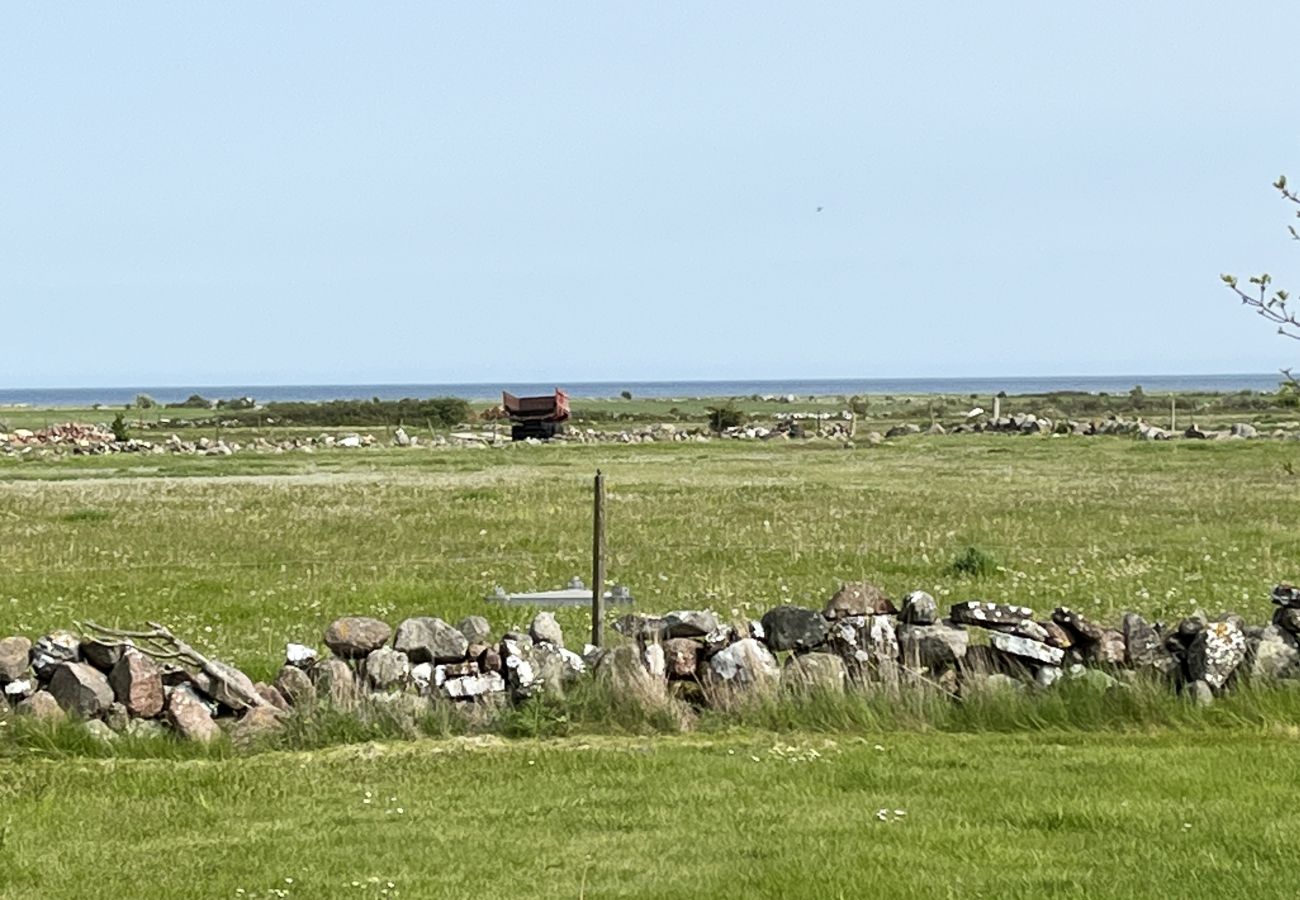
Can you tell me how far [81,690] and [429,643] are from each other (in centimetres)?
226

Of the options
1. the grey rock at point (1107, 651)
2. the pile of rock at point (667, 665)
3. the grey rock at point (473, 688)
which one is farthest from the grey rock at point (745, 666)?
the grey rock at point (1107, 651)

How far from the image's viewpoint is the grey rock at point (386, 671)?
10672 mm

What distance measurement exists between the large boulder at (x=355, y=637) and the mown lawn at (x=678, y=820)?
4.21 ft

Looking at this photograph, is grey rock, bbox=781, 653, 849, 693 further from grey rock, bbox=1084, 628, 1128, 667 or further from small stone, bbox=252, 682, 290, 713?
small stone, bbox=252, 682, 290, 713

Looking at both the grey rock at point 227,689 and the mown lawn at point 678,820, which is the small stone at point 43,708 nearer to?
the mown lawn at point 678,820

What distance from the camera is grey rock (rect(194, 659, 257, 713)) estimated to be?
10.3 m

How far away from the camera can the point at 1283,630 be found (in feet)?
35.7

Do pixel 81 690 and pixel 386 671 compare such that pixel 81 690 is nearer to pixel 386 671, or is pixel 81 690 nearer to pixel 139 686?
pixel 139 686

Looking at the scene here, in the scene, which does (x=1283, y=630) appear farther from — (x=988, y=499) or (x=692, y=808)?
(x=988, y=499)

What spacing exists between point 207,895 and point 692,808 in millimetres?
2567

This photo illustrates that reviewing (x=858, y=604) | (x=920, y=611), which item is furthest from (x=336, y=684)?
(x=920, y=611)

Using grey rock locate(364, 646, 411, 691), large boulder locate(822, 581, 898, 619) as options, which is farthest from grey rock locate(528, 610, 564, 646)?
large boulder locate(822, 581, 898, 619)

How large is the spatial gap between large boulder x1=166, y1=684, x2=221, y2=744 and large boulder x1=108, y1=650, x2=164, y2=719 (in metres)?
0.11

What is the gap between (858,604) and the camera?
467 inches
